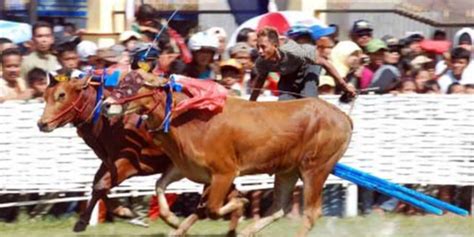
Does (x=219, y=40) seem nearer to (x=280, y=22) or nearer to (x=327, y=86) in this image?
(x=327, y=86)

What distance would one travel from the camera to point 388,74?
1525 centimetres

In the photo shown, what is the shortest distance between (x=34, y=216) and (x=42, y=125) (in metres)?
2.03

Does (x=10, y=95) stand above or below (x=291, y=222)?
above

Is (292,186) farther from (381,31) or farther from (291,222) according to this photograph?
(381,31)

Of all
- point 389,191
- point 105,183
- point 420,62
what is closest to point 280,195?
point 389,191

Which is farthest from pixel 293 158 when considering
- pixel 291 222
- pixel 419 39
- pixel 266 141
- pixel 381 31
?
pixel 381 31

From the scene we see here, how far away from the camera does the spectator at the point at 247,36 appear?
1520 centimetres

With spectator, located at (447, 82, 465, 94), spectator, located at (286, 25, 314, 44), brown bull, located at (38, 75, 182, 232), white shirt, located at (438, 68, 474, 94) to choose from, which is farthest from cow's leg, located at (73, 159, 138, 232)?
white shirt, located at (438, 68, 474, 94)

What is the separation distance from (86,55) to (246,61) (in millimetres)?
1541

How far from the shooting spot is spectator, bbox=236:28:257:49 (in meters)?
15.2

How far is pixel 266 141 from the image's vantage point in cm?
1213

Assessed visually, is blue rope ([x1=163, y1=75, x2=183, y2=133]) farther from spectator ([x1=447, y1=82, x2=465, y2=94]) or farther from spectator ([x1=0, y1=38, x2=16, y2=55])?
spectator ([x1=447, y1=82, x2=465, y2=94])

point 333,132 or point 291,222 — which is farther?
point 291,222

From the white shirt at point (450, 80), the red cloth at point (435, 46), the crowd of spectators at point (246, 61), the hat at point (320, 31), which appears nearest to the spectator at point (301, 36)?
the crowd of spectators at point (246, 61)
